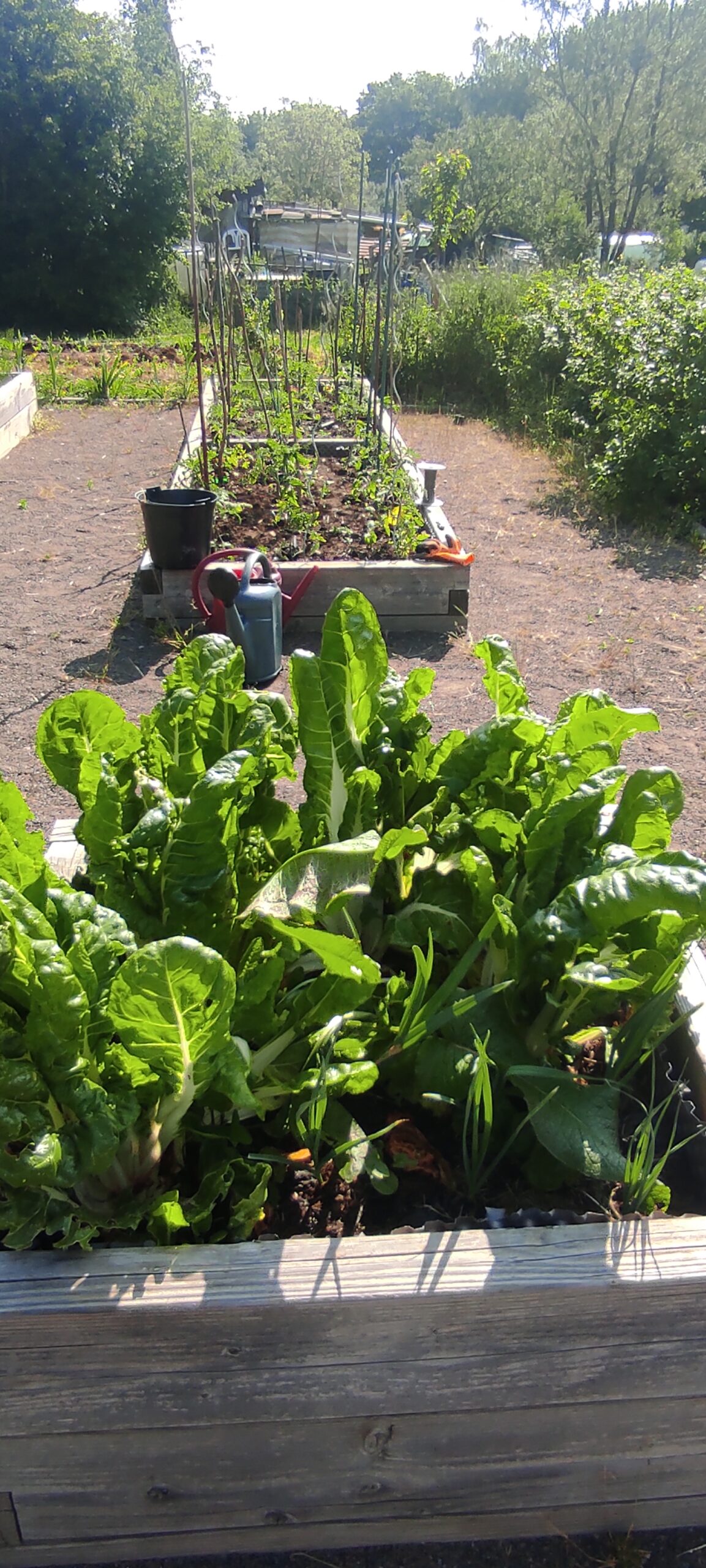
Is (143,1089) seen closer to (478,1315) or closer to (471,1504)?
(478,1315)

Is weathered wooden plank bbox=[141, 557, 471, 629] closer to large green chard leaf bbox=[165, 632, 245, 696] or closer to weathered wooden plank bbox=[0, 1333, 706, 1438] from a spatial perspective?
large green chard leaf bbox=[165, 632, 245, 696]

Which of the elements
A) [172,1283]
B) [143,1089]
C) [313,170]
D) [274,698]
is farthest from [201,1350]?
[313,170]

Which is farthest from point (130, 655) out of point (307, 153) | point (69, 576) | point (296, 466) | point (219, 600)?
point (307, 153)

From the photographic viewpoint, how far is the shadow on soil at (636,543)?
626 cm

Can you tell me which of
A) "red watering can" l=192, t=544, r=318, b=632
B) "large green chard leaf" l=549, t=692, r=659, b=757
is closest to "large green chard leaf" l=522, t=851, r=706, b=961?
"large green chard leaf" l=549, t=692, r=659, b=757

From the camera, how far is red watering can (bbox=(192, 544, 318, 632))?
4250 millimetres

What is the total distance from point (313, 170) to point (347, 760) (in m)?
50.6

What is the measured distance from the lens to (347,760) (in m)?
1.60

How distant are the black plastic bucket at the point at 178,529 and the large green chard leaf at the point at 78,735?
3.36 metres

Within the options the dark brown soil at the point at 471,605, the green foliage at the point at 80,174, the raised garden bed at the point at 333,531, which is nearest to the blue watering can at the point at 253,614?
the dark brown soil at the point at 471,605

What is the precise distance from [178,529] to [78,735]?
3.45m

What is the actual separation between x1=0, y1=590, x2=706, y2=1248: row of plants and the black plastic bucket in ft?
10.5

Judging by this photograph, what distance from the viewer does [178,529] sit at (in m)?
4.77

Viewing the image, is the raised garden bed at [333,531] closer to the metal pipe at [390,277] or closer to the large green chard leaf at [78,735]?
the metal pipe at [390,277]
